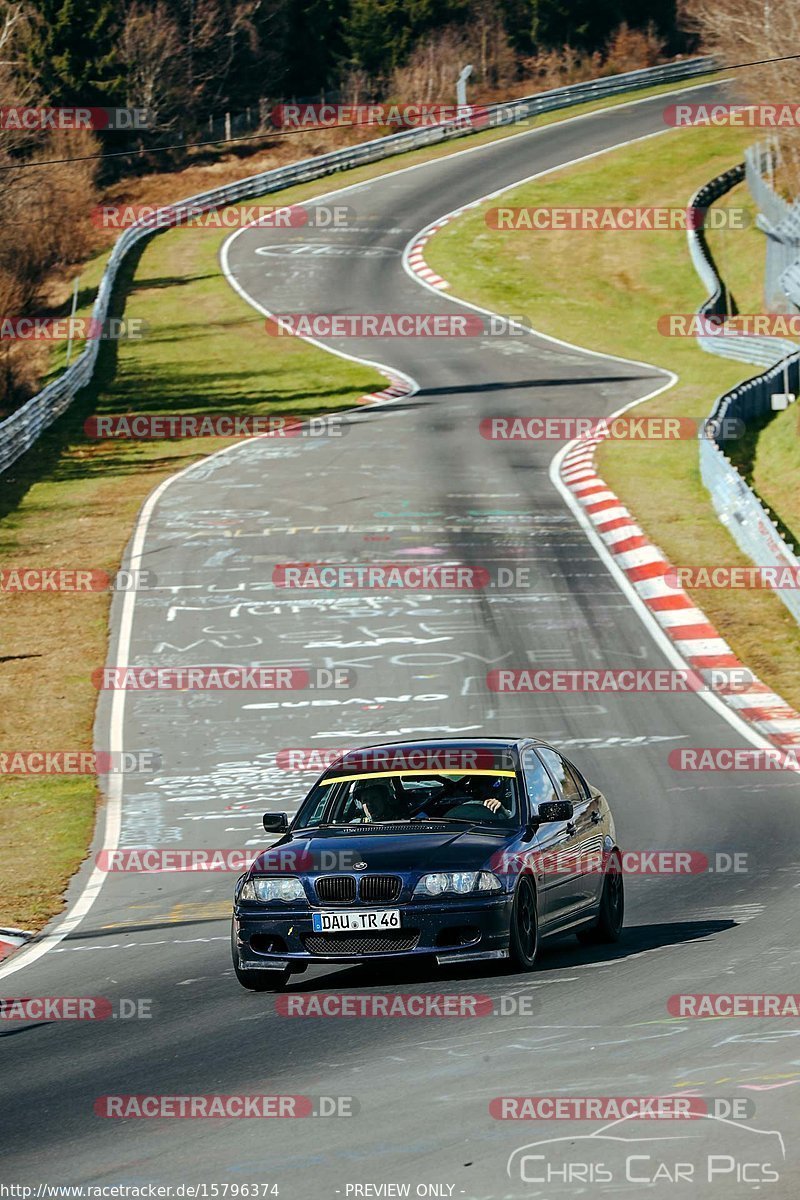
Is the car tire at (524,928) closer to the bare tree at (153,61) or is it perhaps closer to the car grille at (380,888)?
the car grille at (380,888)

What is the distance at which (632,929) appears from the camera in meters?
12.6

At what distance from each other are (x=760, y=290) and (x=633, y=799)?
42765mm

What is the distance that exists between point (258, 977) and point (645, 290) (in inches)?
1964

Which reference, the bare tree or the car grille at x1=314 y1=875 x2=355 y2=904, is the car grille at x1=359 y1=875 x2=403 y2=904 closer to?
the car grille at x1=314 y1=875 x2=355 y2=904

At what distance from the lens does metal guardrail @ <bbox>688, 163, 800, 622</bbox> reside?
93.7ft

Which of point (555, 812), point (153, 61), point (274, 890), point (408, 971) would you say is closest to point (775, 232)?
point (153, 61)

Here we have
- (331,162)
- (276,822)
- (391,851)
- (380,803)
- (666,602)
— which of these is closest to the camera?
(391,851)

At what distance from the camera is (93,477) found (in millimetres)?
39156

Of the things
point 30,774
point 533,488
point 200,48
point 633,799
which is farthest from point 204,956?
point 200,48

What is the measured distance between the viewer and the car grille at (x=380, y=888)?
1044 cm

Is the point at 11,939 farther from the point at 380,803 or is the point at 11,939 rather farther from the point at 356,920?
the point at 356,920

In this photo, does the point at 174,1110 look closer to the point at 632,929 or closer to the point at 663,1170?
the point at 663,1170

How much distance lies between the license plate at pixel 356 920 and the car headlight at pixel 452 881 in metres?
0.20

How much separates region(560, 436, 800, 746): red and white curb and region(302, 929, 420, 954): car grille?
10.8 metres
